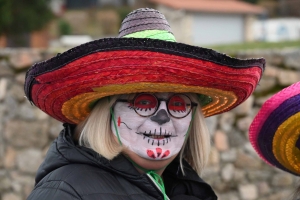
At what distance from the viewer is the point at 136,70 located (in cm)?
191

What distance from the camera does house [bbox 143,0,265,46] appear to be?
59.0ft

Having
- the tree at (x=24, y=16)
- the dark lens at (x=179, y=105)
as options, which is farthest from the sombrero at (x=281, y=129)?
the tree at (x=24, y=16)

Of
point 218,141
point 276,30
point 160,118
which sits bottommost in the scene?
point 218,141

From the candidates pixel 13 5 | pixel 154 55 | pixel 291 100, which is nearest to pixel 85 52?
pixel 154 55

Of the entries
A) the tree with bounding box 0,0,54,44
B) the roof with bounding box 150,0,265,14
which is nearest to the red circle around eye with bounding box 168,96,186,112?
the tree with bounding box 0,0,54,44

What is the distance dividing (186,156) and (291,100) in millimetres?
522

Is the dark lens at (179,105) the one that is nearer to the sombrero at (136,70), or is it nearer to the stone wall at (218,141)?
the sombrero at (136,70)

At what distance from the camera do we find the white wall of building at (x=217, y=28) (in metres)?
18.0

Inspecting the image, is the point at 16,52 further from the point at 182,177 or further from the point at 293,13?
the point at 293,13

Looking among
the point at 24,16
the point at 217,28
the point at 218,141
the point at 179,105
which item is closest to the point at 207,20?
the point at 217,28

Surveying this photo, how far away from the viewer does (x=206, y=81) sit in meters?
2.00

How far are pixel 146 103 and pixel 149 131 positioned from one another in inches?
4.2

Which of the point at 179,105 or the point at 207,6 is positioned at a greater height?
the point at 207,6

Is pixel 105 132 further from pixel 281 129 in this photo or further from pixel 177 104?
pixel 281 129
